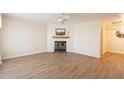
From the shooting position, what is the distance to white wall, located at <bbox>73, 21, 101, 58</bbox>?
620 centimetres

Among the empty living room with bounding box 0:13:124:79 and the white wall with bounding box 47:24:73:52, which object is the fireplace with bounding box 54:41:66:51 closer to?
the empty living room with bounding box 0:13:124:79

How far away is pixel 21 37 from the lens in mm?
6547

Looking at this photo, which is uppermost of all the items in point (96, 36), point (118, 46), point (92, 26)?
point (92, 26)

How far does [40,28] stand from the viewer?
26.0 ft

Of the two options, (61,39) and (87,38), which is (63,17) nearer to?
(87,38)

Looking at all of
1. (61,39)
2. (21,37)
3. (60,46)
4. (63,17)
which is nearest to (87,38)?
(61,39)

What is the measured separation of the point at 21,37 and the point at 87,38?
12.6ft

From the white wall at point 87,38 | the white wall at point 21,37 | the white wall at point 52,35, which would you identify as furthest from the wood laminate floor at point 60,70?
the white wall at point 52,35

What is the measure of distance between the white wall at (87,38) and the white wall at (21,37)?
2.35 metres

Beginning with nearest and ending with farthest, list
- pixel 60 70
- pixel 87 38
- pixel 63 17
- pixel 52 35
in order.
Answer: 1. pixel 60 70
2. pixel 63 17
3. pixel 87 38
4. pixel 52 35
